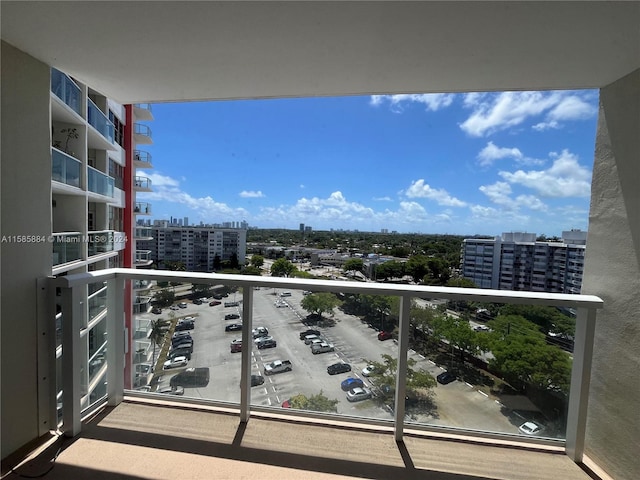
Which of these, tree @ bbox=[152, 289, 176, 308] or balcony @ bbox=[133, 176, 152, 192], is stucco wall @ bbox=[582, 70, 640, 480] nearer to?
tree @ bbox=[152, 289, 176, 308]

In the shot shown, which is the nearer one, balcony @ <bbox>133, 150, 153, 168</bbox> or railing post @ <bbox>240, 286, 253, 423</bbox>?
railing post @ <bbox>240, 286, 253, 423</bbox>

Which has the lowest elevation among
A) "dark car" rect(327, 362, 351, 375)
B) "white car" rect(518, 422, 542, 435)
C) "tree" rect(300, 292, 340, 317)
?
"white car" rect(518, 422, 542, 435)

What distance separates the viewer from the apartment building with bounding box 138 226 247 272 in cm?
1261

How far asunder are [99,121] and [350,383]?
13.4 meters

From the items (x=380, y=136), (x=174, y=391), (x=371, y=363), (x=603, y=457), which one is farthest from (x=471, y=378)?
(x=380, y=136)

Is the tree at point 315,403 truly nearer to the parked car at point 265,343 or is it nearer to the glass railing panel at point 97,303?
the parked car at point 265,343

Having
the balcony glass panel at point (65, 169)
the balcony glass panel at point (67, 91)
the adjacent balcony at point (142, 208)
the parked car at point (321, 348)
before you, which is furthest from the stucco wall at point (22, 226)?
the adjacent balcony at point (142, 208)

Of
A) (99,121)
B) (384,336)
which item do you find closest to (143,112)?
(99,121)

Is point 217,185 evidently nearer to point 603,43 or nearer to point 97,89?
point 97,89

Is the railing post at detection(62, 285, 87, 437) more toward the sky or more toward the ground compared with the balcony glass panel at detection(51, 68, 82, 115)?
more toward the ground

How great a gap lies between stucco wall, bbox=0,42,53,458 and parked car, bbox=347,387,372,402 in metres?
1.99

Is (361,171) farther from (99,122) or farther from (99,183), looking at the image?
(99,183)

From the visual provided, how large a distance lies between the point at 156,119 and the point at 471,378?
887 inches

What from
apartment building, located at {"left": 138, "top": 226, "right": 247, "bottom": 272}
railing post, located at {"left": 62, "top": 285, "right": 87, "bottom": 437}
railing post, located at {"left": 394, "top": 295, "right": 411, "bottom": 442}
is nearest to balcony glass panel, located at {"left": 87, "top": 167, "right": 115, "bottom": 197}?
apartment building, located at {"left": 138, "top": 226, "right": 247, "bottom": 272}
